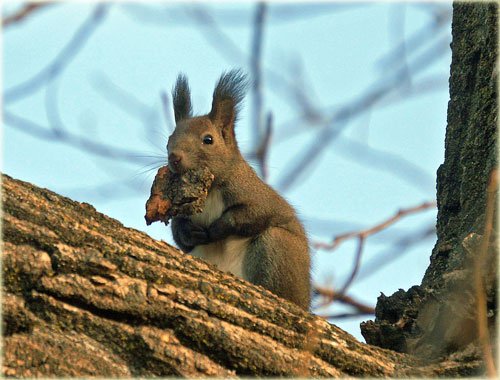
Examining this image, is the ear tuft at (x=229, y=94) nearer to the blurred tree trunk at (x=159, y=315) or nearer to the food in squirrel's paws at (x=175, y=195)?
the food in squirrel's paws at (x=175, y=195)

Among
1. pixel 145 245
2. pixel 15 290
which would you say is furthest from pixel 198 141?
pixel 15 290

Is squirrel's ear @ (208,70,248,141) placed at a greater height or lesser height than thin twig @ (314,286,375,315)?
greater

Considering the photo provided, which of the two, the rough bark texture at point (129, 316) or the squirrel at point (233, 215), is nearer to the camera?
the rough bark texture at point (129, 316)

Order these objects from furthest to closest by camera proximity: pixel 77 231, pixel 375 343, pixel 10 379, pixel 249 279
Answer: pixel 249 279 < pixel 375 343 < pixel 77 231 < pixel 10 379

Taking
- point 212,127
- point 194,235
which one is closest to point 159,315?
point 194,235

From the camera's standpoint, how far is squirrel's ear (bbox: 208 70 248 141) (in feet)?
14.9

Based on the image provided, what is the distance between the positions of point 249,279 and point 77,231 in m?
1.65

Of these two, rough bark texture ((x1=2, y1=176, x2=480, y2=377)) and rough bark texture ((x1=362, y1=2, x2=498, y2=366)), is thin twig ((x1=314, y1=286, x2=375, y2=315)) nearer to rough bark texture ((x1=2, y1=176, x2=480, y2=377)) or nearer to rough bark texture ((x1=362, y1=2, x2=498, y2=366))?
rough bark texture ((x1=362, y1=2, x2=498, y2=366))

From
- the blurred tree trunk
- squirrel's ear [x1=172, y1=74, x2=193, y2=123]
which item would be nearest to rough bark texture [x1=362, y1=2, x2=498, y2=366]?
the blurred tree trunk

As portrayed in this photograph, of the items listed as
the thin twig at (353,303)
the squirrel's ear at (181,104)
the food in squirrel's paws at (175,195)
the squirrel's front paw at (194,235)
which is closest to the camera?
the food in squirrel's paws at (175,195)

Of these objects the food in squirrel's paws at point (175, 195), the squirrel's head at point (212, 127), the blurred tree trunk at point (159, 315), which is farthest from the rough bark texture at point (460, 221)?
the squirrel's head at point (212, 127)

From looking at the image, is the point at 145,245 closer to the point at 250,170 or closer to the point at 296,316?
the point at 296,316

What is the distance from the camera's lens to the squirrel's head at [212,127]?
14.3 ft

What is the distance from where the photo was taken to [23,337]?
2.18 m
